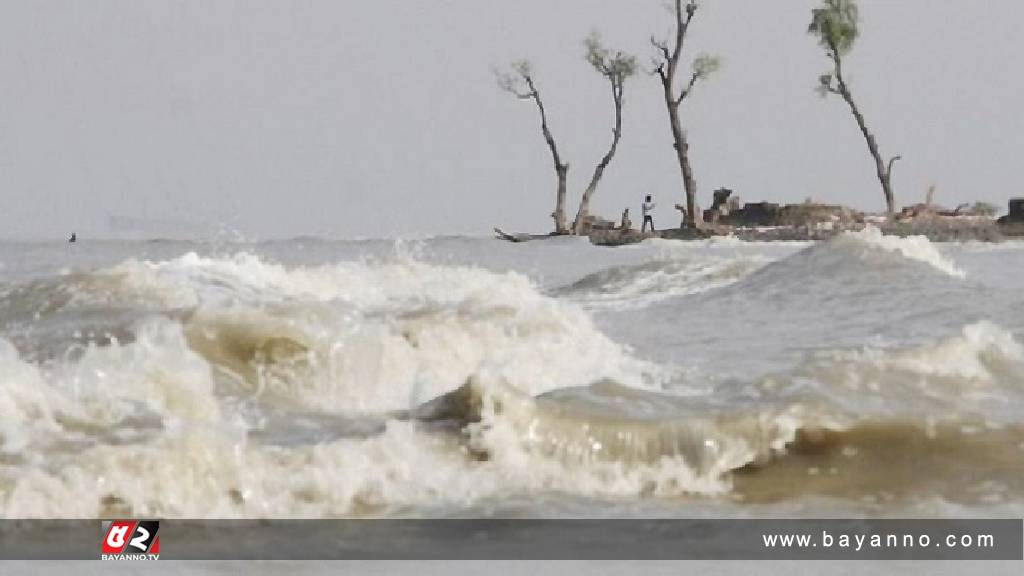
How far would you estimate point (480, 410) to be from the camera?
6.48 meters

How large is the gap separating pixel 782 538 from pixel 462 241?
41.9 m

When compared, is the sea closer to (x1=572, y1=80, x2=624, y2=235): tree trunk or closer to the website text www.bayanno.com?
the website text www.bayanno.com

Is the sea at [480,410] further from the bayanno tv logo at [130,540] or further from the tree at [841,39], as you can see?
the tree at [841,39]

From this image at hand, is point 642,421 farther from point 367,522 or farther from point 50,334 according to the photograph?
point 50,334

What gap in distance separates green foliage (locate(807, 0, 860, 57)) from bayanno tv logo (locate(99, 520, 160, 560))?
35477 mm

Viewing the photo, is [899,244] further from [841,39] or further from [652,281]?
[841,39]

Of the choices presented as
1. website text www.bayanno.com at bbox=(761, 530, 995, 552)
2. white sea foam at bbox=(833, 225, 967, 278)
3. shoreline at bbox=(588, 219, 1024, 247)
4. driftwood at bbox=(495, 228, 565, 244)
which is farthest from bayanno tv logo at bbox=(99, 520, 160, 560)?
driftwood at bbox=(495, 228, 565, 244)

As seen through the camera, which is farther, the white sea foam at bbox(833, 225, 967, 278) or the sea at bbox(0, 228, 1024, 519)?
the white sea foam at bbox(833, 225, 967, 278)

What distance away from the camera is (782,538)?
4.91 meters

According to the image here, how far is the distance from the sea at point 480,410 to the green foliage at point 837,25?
27.0m

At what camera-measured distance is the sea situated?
555cm

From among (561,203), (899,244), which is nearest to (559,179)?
(561,203)

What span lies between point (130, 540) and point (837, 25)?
3578cm

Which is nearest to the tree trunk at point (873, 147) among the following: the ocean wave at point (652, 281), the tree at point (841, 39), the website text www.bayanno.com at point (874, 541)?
the tree at point (841, 39)
